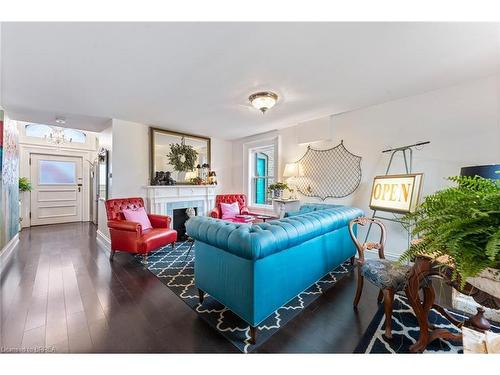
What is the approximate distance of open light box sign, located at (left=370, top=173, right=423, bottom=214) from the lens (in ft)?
8.05

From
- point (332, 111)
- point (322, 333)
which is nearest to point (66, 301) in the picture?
point (322, 333)

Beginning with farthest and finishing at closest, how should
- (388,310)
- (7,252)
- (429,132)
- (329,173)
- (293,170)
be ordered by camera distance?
1. (293,170)
2. (329,173)
3. (7,252)
4. (429,132)
5. (388,310)

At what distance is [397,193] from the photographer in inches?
104

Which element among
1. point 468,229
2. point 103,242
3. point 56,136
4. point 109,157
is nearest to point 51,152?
point 56,136

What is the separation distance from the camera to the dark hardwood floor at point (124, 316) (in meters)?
1.51

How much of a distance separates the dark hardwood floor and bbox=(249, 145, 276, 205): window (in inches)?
120

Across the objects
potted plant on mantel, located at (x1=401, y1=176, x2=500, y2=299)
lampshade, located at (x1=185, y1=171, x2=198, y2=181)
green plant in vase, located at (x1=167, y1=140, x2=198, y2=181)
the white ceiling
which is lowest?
potted plant on mantel, located at (x1=401, y1=176, x2=500, y2=299)

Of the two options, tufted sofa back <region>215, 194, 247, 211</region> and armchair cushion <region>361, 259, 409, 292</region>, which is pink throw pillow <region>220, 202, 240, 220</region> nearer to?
tufted sofa back <region>215, 194, 247, 211</region>

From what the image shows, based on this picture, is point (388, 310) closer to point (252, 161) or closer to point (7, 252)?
point (252, 161)

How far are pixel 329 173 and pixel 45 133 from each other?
7.27 meters

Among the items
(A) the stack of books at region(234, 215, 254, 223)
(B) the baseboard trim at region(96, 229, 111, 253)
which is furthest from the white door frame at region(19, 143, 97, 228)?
(A) the stack of books at region(234, 215, 254, 223)
